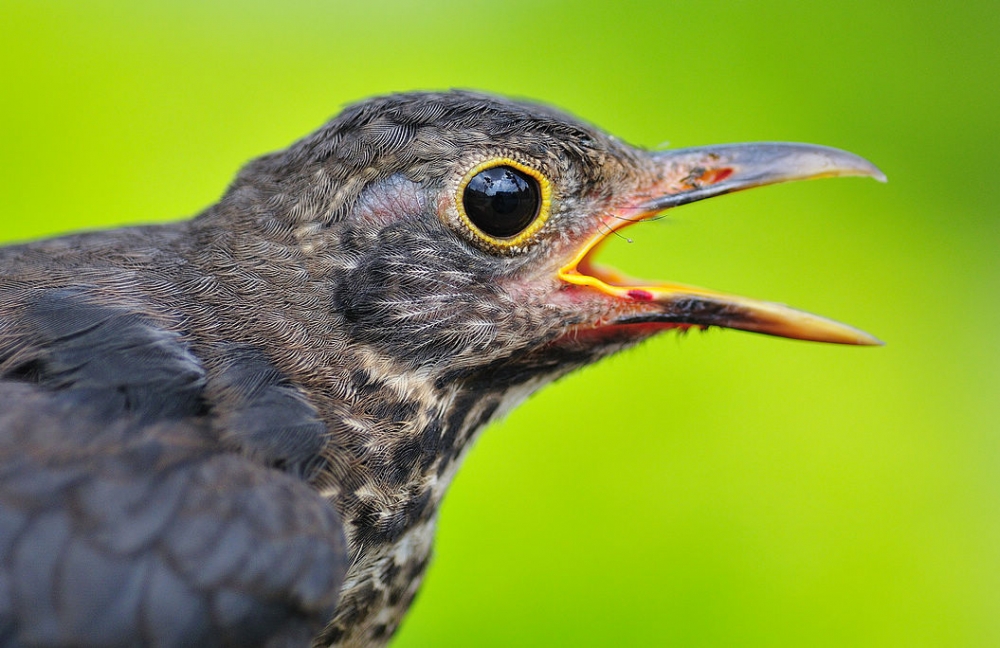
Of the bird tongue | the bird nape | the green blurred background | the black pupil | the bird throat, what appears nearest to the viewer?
the bird nape

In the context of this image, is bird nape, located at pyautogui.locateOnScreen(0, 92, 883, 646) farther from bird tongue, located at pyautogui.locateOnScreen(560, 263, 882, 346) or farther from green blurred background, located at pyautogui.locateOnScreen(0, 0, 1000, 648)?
green blurred background, located at pyautogui.locateOnScreen(0, 0, 1000, 648)

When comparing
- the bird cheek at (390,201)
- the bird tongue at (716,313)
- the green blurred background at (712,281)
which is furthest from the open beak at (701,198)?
the green blurred background at (712,281)

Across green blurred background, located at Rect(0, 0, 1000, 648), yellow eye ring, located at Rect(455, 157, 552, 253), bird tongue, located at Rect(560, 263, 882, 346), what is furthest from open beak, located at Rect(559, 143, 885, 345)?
green blurred background, located at Rect(0, 0, 1000, 648)

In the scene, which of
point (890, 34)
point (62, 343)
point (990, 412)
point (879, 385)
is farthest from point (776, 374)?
point (62, 343)

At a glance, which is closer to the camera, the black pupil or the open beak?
the black pupil

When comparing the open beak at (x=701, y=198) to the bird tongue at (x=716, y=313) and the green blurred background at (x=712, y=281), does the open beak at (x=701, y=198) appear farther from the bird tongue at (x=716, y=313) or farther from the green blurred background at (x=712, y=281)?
the green blurred background at (x=712, y=281)

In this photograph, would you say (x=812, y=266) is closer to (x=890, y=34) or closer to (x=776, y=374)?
(x=776, y=374)
